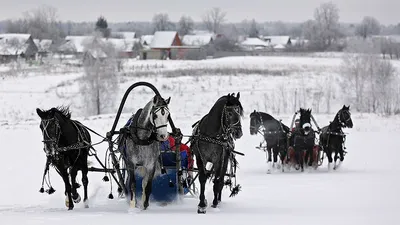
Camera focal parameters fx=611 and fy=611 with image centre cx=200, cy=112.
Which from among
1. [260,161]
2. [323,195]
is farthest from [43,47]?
[323,195]

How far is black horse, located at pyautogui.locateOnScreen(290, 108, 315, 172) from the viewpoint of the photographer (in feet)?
58.3

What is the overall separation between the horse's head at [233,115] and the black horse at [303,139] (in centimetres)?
736

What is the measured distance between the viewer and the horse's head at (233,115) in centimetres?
1041

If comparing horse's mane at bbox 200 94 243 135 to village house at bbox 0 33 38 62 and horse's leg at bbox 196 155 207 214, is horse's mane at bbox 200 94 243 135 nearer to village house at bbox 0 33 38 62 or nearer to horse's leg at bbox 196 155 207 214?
horse's leg at bbox 196 155 207 214

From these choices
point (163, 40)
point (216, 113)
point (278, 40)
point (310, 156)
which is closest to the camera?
point (216, 113)

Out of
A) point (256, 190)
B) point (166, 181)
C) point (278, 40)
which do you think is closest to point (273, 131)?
point (256, 190)

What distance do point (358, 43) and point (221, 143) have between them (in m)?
41.9

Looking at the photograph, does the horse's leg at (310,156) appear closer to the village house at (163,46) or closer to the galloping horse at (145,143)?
the galloping horse at (145,143)

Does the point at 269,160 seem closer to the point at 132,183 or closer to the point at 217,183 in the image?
the point at 217,183

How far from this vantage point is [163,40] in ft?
325

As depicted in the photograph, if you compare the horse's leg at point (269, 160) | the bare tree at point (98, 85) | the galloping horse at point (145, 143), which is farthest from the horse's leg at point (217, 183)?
the bare tree at point (98, 85)

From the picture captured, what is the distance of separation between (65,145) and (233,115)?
3128mm

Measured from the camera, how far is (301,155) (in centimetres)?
1856

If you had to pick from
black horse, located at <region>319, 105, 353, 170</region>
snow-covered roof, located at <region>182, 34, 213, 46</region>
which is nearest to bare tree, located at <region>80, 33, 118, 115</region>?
black horse, located at <region>319, 105, 353, 170</region>
